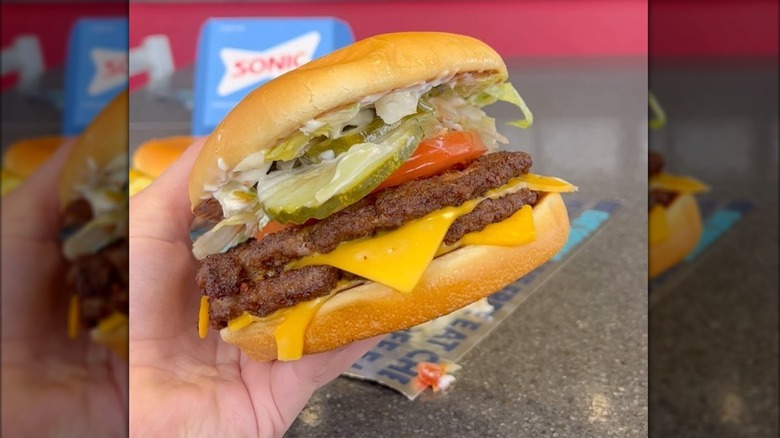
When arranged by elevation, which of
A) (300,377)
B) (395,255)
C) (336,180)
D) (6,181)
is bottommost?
(300,377)

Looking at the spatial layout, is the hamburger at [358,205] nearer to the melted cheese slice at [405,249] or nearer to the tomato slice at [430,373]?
the melted cheese slice at [405,249]

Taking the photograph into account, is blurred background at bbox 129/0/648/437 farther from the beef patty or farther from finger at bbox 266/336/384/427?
the beef patty

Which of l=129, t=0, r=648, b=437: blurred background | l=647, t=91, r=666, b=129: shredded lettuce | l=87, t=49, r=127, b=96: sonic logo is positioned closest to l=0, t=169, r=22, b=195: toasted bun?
l=87, t=49, r=127, b=96: sonic logo

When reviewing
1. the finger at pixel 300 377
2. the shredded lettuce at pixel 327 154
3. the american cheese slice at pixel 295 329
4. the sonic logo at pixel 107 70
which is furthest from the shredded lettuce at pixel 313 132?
the sonic logo at pixel 107 70

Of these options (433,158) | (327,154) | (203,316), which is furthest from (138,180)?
(433,158)

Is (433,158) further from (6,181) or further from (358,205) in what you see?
(6,181)
